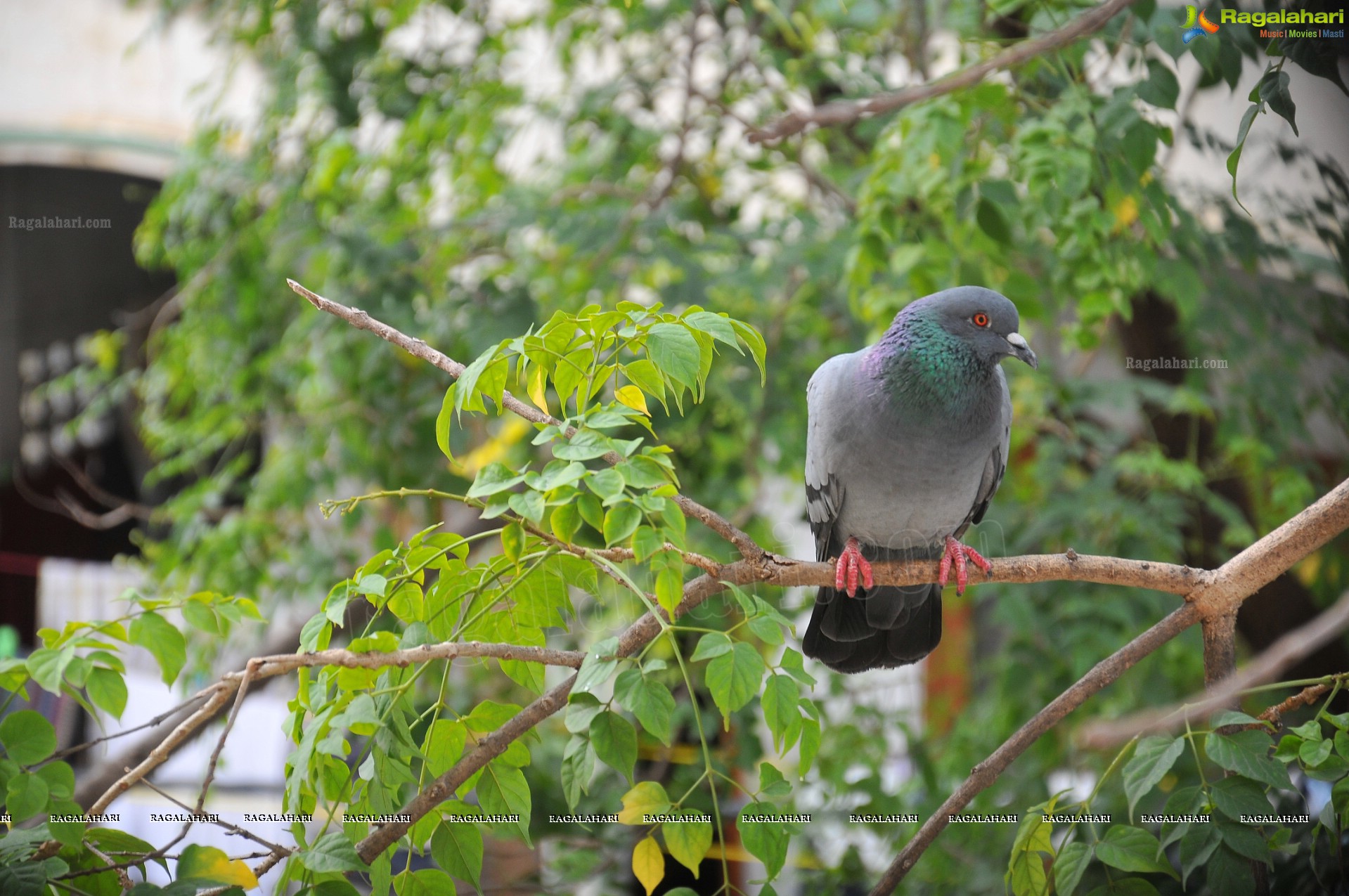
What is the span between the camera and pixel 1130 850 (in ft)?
Result: 5.00

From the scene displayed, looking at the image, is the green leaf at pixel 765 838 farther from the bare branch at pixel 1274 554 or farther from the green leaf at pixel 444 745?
the bare branch at pixel 1274 554

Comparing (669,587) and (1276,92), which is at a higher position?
(1276,92)

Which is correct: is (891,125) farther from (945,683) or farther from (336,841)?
(945,683)

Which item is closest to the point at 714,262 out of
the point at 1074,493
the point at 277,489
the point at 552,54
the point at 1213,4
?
the point at 552,54

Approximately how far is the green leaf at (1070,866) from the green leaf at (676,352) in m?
1.00

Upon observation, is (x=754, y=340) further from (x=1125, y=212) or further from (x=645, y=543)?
(x=1125, y=212)

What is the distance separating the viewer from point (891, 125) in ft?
8.46

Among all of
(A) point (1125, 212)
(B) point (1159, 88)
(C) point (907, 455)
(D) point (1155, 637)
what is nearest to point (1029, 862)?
(D) point (1155, 637)

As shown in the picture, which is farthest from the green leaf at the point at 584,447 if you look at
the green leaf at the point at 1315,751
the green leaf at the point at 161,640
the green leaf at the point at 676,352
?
the green leaf at the point at 1315,751

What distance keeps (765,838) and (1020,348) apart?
112 centimetres

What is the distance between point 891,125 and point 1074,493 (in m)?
1.81

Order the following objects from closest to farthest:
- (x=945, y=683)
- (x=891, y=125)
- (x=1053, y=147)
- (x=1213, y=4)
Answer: (x=1213, y=4), (x=1053, y=147), (x=891, y=125), (x=945, y=683)

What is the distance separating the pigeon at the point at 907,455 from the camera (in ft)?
6.55

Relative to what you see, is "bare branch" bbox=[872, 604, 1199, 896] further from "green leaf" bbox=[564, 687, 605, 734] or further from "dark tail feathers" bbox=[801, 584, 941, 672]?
"green leaf" bbox=[564, 687, 605, 734]
